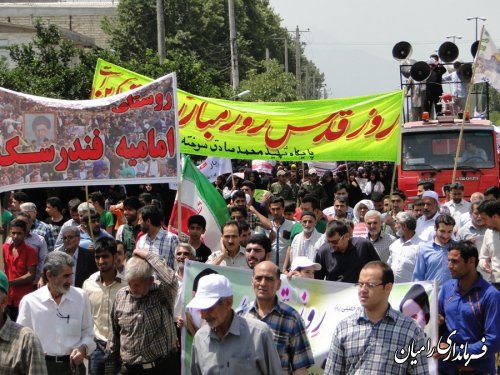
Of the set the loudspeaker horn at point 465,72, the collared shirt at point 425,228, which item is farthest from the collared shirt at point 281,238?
the loudspeaker horn at point 465,72

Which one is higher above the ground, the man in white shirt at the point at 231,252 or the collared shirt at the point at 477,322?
the man in white shirt at the point at 231,252

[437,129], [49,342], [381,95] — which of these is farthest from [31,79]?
[49,342]

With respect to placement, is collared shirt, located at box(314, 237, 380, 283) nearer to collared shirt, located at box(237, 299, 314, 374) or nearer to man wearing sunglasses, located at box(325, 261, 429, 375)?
collared shirt, located at box(237, 299, 314, 374)

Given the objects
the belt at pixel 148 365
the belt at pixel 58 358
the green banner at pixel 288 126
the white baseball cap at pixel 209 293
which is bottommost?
the belt at pixel 148 365

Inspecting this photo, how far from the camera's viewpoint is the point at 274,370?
612 cm

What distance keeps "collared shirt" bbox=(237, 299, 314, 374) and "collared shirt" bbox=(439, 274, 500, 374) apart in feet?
4.34

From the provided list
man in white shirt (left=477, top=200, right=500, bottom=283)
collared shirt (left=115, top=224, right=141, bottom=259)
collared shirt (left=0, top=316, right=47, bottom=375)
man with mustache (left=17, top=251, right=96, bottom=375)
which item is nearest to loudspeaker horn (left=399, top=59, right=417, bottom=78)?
collared shirt (left=115, top=224, right=141, bottom=259)

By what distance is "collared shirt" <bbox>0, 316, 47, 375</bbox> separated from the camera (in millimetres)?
5949

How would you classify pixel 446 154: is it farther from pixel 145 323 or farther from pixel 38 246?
pixel 145 323

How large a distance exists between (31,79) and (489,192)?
653 inches

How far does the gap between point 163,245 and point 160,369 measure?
7.79 feet

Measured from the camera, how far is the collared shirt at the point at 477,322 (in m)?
7.39

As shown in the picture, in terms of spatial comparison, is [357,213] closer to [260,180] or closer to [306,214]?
[306,214]

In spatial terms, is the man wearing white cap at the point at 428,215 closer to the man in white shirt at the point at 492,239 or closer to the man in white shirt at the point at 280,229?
the man in white shirt at the point at 280,229
